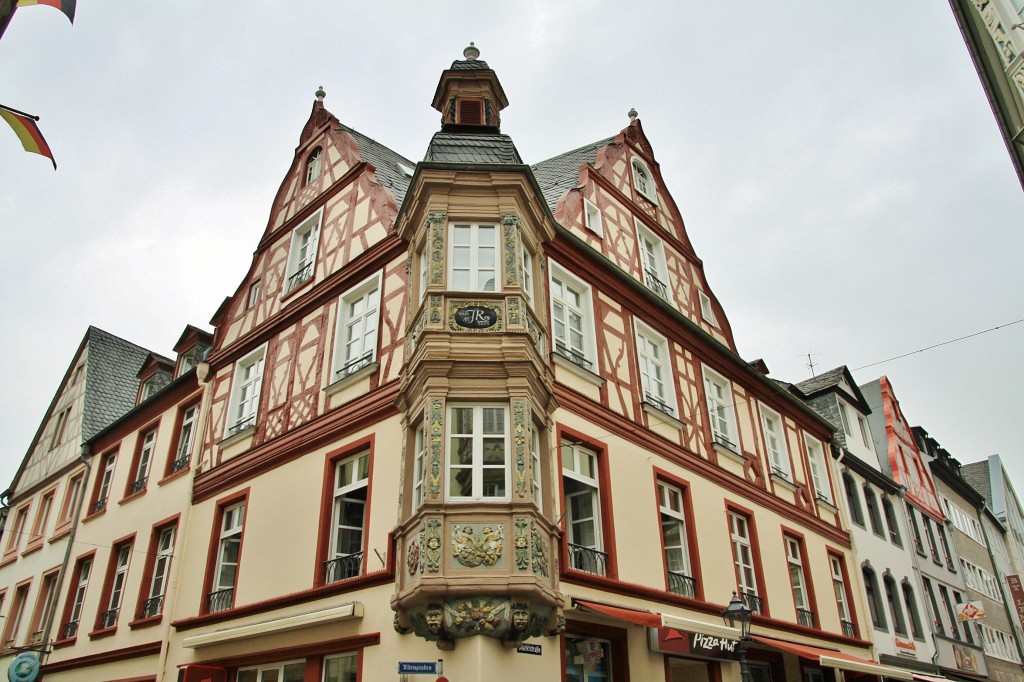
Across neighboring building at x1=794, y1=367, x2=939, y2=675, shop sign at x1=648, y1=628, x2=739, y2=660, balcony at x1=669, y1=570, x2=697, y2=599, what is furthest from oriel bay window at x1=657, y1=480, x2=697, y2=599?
neighboring building at x1=794, y1=367, x2=939, y2=675

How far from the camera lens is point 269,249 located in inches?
669

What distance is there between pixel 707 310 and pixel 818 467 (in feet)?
17.8

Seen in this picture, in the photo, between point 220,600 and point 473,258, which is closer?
point 473,258

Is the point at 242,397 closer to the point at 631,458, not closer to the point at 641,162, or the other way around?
the point at 631,458

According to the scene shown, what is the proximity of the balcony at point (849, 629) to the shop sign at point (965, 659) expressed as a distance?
7007 mm

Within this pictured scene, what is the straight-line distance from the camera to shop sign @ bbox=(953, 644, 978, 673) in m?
22.5

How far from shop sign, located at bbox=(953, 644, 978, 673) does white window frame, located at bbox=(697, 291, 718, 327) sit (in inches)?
504

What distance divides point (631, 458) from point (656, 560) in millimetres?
1568

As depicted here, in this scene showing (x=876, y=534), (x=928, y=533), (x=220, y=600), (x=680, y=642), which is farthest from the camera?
(x=928, y=533)

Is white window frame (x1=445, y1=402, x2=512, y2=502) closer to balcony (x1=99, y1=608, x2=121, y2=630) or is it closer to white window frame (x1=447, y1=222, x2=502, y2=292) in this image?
white window frame (x1=447, y1=222, x2=502, y2=292)

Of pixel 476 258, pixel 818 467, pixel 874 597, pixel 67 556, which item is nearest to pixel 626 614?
pixel 476 258

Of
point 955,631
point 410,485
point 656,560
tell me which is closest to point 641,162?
point 656,560

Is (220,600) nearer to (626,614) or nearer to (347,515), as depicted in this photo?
(347,515)

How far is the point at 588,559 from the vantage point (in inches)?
425
